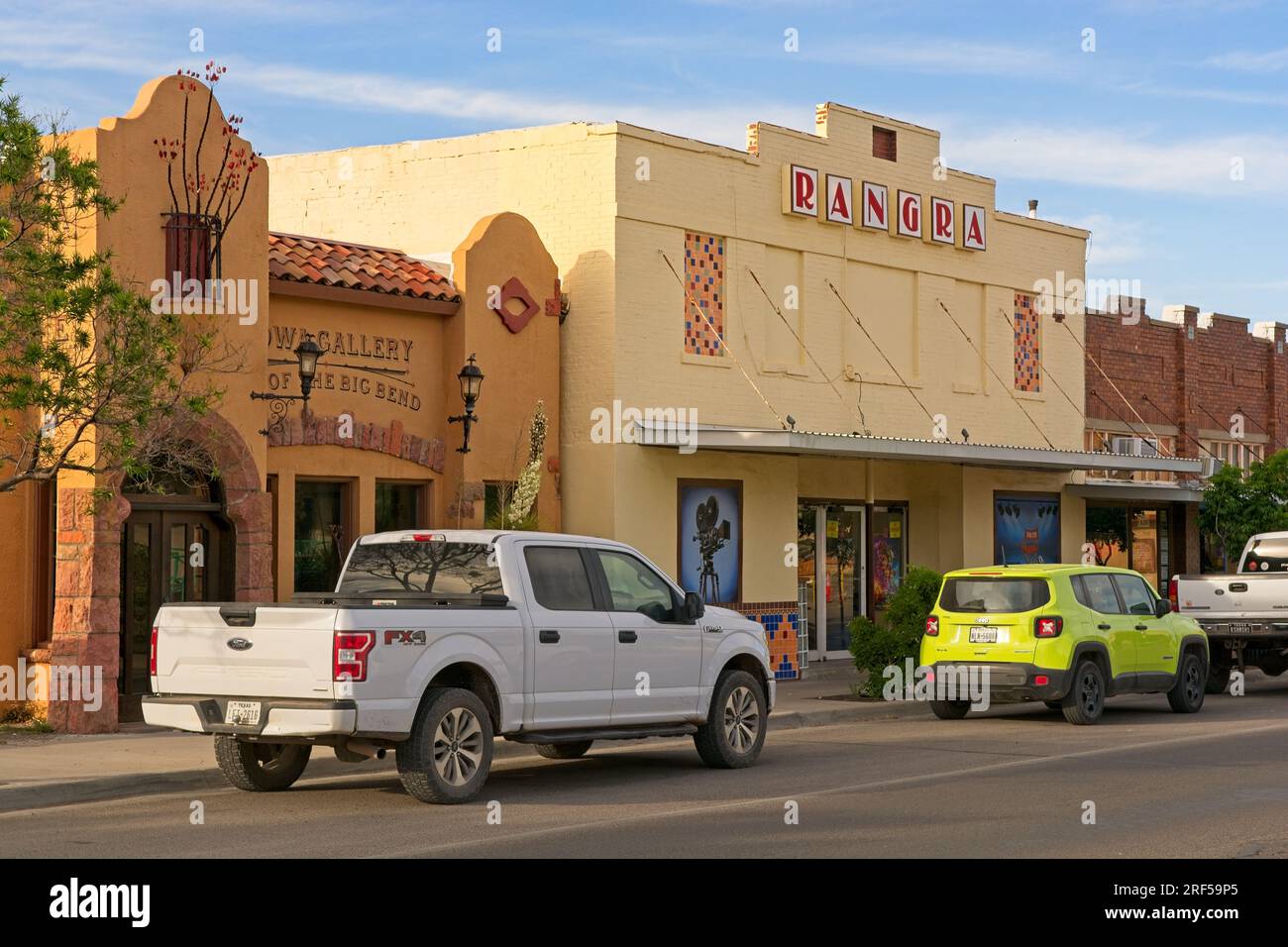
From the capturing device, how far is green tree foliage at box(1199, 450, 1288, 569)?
1169 inches

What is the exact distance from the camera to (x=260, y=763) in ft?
42.7

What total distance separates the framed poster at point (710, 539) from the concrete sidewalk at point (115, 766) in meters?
7.17

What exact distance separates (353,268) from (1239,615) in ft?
40.0

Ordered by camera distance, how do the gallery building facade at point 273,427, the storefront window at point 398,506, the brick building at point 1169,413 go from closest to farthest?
1. the gallery building facade at point 273,427
2. the storefront window at point 398,506
3. the brick building at point 1169,413

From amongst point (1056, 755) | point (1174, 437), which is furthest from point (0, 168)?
point (1174, 437)

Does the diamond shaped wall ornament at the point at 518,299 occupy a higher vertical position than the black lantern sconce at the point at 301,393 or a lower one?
higher

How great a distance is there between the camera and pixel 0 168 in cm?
1303

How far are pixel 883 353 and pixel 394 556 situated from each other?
1439cm

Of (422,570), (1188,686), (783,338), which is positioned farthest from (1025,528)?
(422,570)

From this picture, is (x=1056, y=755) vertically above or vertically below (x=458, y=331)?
below

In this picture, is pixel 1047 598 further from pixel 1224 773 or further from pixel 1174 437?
pixel 1174 437

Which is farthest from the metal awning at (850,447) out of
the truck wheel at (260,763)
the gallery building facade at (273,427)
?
the truck wheel at (260,763)

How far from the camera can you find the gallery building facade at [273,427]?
53.6 feet

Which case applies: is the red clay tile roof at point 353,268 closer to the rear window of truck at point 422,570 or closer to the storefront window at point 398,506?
the storefront window at point 398,506
